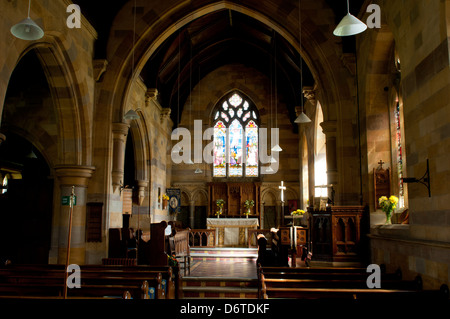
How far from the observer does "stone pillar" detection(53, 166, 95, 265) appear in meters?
9.40

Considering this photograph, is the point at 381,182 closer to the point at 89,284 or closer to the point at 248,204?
the point at 89,284

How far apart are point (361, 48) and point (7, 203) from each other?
32.1 feet

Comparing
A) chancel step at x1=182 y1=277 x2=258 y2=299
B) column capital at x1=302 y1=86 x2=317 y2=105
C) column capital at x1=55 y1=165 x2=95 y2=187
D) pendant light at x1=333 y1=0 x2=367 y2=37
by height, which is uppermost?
column capital at x1=302 y1=86 x2=317 y2=105

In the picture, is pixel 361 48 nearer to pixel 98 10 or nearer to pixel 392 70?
pixel 392 70

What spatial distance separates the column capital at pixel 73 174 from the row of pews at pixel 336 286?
18.4 ft

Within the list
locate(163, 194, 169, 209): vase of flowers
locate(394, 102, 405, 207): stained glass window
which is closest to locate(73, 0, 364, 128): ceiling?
locate(163, 194, 169, 209): vase of flowers

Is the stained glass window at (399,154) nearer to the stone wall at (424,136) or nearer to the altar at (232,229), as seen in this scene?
the stone wall at (424,136)

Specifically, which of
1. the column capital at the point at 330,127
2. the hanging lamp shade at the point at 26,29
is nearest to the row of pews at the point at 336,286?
the hanging lamp shade at the point at 26,29

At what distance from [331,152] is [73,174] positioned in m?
6.18

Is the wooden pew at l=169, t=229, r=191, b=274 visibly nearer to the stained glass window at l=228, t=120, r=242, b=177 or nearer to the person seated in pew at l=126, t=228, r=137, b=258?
the person seated in pew at l=126, t=228, r=137, b=258

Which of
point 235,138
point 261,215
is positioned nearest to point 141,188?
point 261,215

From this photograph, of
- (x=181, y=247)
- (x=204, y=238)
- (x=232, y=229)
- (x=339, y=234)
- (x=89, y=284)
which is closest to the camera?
(x=89, y=284)

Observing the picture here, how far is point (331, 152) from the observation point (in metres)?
9.80

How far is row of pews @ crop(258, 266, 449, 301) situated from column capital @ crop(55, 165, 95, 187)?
559 cm
